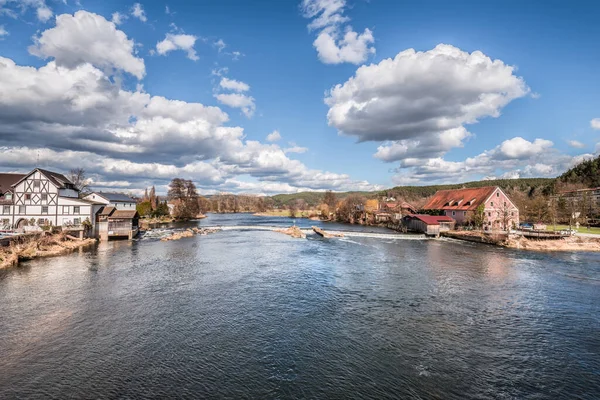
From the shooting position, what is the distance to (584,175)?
90125mm

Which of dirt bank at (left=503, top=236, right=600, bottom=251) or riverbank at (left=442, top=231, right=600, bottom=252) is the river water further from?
riverbank at (left=442, top=231, right=600, bottom=252)

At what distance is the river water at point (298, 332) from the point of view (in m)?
10.2

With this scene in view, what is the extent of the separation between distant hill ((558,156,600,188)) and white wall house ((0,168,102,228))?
4535 inches

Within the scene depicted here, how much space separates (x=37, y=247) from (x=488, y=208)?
6358 cm

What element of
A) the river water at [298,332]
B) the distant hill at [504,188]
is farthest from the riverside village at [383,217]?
the distant hill at [504,188]

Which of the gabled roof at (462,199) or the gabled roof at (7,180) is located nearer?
the gabled roof at (7,180)

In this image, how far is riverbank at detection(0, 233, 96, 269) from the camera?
27.5 m

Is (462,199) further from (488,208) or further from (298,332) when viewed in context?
A: (298,332)

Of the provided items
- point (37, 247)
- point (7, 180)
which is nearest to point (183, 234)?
point (37, 247)

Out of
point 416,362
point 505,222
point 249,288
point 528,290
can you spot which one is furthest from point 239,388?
point 505,222

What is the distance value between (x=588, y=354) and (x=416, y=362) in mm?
7173

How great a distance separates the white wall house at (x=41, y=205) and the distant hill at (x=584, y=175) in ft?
378

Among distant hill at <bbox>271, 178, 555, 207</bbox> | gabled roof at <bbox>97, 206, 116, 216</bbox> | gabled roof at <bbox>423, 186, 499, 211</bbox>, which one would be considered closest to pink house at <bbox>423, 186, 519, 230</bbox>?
gabled roof at <bbox>423, 186, 499, 211</bbox>

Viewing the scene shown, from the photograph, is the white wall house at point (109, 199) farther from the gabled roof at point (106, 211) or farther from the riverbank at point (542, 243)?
the riverbank at point (542, 243)
